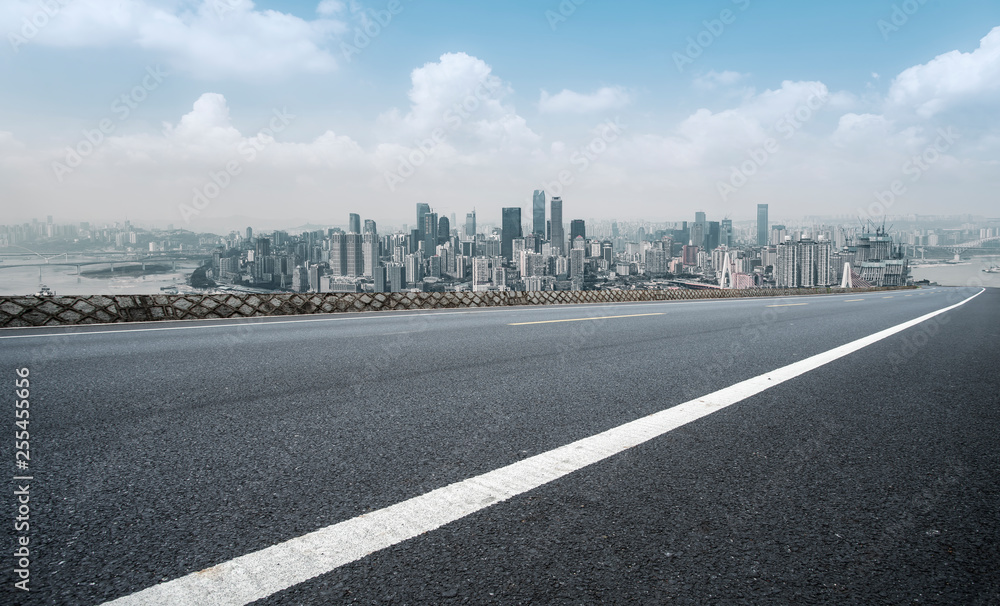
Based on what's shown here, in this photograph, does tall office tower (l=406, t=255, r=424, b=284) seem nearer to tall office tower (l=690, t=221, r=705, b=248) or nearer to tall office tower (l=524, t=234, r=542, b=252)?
tall office tower (l=524, t=234, r=542, b=252)

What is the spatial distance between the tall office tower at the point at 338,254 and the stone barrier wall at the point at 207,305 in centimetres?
1232

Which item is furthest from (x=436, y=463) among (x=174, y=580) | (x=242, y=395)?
(x=242, y=395)

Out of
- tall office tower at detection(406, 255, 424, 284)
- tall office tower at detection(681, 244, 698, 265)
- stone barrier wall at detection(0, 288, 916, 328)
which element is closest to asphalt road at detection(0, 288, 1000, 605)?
stone barrier wall at detection(0, 288, 916, 328)

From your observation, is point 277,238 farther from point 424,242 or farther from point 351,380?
point 351,380

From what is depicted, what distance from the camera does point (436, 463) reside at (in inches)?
108

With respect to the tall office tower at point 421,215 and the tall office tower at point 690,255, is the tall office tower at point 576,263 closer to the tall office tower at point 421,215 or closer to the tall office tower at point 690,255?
the tall office tower at point 421,215

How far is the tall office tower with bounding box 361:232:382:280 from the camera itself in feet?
102

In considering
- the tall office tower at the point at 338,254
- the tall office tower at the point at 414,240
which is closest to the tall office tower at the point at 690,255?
the tall office tower at the point at 414,240

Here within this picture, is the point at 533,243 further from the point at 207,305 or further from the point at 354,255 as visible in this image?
the point at 207,305

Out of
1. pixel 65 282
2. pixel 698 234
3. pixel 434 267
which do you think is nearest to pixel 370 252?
pixel 434 267

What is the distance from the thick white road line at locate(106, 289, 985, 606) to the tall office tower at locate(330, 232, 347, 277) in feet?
92.5

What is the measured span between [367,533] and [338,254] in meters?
30.6

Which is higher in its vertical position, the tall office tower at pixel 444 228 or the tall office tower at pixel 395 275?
the tall office tower at pixel 444 228

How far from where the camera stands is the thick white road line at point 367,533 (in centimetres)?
164
